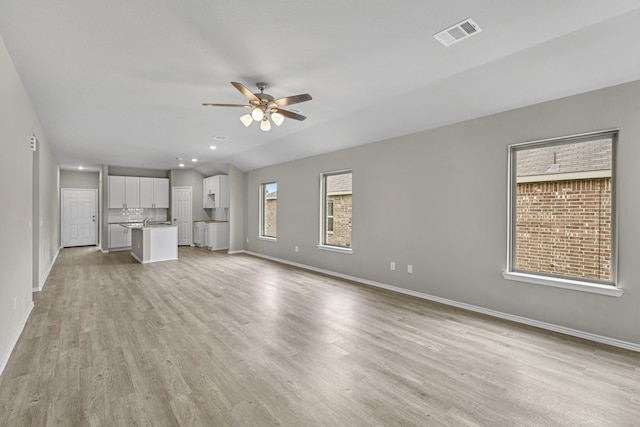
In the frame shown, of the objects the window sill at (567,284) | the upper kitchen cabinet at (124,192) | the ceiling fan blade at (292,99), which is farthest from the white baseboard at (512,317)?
the upper kitchen cabinet at (124,192)

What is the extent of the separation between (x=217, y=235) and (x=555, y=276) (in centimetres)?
842

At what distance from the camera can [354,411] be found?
194 cm

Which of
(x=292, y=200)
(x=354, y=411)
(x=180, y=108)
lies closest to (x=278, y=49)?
(x=180, y=108)

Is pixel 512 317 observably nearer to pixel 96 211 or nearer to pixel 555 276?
pixel 555 276

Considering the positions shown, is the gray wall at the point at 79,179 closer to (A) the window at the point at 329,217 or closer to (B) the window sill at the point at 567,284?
(A) the window at the point at 329,217

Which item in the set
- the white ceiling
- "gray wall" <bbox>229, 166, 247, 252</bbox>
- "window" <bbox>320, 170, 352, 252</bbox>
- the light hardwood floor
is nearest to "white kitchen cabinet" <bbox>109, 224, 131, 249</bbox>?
"gray wall" <bbox>229, 166, 247, 252</bbox>

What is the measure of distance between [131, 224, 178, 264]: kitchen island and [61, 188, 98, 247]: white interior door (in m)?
3.90

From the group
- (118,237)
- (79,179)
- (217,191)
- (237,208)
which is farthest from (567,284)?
(79,179)

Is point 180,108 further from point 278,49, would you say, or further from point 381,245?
point 381,245

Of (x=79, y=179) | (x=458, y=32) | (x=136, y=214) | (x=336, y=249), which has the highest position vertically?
(x=458, y=32)

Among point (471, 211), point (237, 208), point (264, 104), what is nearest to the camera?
point (264, 104)

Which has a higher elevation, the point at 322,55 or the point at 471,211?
the point at 322,55

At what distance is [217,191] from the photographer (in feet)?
31.6

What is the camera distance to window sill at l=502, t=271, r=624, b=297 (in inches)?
114
